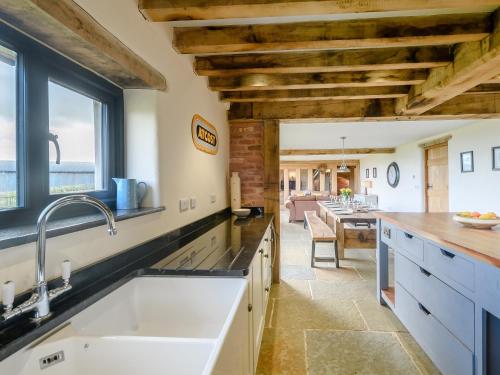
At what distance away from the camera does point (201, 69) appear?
7.48 feet

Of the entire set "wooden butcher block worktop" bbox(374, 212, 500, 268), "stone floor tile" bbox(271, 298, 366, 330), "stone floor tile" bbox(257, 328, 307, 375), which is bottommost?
"stone floor tile" bbox(257, 328, 307, 375)

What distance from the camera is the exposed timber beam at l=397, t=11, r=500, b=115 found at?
5.70 feet

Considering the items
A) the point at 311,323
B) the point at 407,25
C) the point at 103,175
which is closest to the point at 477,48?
the point at 407,25

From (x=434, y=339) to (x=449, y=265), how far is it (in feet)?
1.71

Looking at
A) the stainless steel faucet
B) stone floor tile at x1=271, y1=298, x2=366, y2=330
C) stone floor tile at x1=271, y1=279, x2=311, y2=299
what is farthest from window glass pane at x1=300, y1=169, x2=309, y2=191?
the stainless steel faucet

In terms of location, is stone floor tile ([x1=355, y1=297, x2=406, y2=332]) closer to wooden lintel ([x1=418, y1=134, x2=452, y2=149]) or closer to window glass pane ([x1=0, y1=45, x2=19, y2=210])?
window glass pane ([x1=0, y1=45, x2=19, y2=210])

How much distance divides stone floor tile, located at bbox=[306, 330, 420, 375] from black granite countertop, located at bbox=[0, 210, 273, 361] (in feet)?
3.00

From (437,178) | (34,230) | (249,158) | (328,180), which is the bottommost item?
(34,230)

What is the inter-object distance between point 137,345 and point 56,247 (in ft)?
1.55

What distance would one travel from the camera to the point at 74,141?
1.39 meters

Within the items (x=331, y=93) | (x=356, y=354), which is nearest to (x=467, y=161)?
(x=331, y=93)

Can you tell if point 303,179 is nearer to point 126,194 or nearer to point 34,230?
point 126,194

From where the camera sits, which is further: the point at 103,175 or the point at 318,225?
the point at 318,225

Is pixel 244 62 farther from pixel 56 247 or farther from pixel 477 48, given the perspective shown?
pixel 56 247
